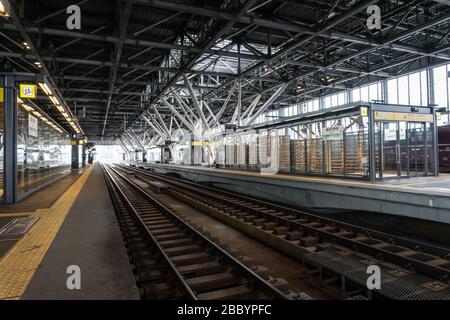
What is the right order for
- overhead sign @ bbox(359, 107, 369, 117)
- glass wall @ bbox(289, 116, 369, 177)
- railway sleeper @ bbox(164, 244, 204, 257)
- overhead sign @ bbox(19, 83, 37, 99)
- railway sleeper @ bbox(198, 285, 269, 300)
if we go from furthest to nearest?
glass wall @ bbox(289, 116, 369, 177), overhead sign @ bbox(359, 107, 369, 117), overhead sign @ bbox(19, 83, 37, 99), railway sleeper @ bbox(164, 244, 204, 257), railway sleeper @ bbox(198, 285, 269, 300)

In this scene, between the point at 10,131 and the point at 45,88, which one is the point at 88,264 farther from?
the point at 45,88

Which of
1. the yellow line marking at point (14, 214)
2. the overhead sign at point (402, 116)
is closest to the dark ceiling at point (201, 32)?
the overhead sign at point (402, 116)

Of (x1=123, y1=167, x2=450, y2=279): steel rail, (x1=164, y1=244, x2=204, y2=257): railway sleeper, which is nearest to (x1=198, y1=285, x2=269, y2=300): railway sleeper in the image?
(x1=164, y1=244, x2=204, y2=257): railway sleeper

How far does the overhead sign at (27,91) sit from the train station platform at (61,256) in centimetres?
348

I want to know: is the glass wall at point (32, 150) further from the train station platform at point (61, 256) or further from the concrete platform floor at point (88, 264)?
the concrete platform floor at point (88, 264)

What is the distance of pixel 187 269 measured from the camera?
4418 millimetres

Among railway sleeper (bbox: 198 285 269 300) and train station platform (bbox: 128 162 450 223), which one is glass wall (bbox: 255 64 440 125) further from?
railway sleeper (bbox: 198 285 269 300)

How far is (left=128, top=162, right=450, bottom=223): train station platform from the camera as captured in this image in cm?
634

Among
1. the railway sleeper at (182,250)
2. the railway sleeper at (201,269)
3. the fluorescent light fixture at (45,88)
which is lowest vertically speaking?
the railway sleeper at (201,269)

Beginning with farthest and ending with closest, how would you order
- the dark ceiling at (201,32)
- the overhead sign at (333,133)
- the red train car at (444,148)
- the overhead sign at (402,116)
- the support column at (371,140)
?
the red train car at (444,148) < the overhead sign at (333,133) < the dark ceiling at (201,32) < the overhead sign at (402,116) < the support column at (371,140)

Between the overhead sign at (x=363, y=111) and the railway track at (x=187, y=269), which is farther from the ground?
the overhead sign at (x=363, y=111)

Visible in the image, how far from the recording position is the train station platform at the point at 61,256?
3.57 m

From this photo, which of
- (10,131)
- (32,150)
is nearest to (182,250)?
(10,131)

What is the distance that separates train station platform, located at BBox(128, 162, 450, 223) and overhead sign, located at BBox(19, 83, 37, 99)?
880 centimetres
